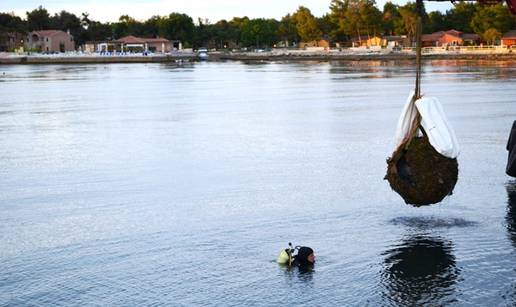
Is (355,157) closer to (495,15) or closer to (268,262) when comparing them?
(268,262)

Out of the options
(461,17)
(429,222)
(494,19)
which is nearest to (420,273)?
(429,222)

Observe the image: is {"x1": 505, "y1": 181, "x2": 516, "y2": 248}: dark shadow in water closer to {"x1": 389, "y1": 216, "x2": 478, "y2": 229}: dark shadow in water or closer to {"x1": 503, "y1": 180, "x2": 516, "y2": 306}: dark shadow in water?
{"x1": 503, "y1": 180, "x2": 516, "y2": 306}: dark shadow in water

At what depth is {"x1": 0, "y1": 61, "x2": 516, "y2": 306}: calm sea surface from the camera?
13859mm

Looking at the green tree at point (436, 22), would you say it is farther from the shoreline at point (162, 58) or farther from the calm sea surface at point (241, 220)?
the calm sea surface at point (241, 220)

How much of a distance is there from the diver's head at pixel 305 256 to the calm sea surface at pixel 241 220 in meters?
0.25

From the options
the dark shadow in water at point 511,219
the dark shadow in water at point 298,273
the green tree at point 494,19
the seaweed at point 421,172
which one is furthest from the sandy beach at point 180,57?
the dark shadow in water at point 298,273

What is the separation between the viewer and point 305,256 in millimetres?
14727

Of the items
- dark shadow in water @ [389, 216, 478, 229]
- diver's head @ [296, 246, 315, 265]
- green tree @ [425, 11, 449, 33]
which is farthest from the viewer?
green tree @ [425, 11, 449, 33]

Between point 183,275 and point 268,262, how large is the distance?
5.11 ft

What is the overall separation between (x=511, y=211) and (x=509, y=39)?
13523 cm

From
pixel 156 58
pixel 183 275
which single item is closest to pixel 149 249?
pixel 183 275

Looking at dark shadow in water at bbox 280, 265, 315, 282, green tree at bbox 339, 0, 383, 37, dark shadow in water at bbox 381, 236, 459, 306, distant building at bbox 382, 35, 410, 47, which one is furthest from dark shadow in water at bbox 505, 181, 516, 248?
green tree at bbox 339, 0, 383, 37

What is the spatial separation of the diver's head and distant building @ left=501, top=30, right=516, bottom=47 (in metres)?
138

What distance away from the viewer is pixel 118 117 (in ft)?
146
